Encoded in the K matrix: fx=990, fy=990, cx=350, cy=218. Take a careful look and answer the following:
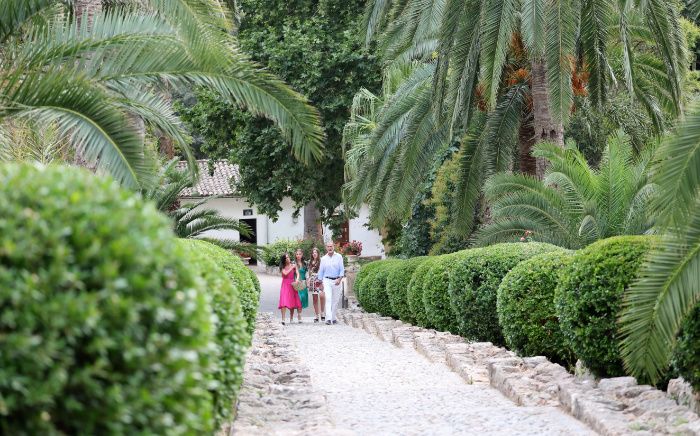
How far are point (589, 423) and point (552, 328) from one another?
10.5 feet

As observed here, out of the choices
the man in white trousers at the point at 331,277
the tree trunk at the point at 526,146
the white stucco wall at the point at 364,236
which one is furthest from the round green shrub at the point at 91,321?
the white stucco wall at the point at 364,236

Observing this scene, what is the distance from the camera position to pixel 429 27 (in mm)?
14820

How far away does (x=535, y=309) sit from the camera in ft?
31.7

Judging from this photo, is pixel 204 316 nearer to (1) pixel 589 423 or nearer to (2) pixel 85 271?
(2) pixel 85 271

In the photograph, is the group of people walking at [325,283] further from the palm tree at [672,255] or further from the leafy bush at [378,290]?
the palm tree at [672,255]

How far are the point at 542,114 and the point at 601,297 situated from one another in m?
8.36

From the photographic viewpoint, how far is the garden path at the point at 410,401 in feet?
22.1

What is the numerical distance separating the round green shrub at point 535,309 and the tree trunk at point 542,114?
5607mm

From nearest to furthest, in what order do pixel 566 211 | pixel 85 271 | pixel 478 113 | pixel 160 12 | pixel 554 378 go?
pixel 85 271 < pixel 554 378 < pixel 160 12 < pixel 566 211 < pixel 478 113

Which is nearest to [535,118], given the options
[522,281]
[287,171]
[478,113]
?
[478,113]

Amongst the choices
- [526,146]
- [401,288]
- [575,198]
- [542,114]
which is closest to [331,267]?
[401,288]

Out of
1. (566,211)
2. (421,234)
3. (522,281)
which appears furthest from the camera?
(421,234)

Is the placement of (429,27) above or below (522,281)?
above

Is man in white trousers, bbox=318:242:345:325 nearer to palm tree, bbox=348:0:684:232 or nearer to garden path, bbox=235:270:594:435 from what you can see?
palm tree, bbox=348:0:684:232
